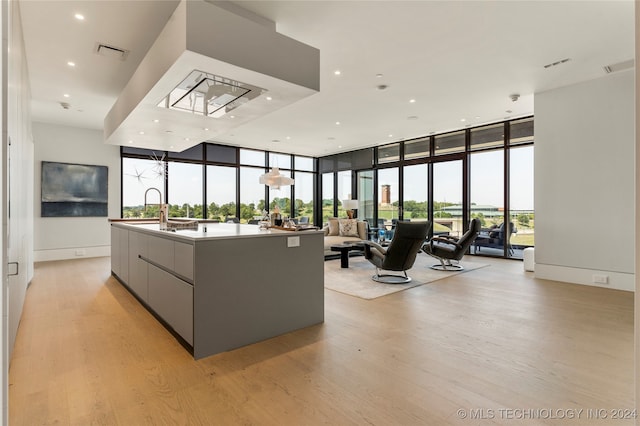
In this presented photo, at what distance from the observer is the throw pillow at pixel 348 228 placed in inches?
300

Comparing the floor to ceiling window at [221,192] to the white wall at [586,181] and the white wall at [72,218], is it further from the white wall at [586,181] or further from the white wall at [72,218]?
the white wall at [586,181]

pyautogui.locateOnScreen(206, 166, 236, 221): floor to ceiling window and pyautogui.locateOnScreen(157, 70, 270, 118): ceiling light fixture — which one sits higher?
pyautogui.locateOnScreen(157, 70, 270, 118): ceiling light fixture

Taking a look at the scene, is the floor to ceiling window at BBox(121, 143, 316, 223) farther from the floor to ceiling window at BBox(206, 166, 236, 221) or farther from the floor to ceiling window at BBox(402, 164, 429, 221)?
the floor to ceiling window at BBox(402, 164, 429, 221)

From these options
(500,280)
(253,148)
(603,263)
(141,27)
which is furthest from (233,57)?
(253,148)

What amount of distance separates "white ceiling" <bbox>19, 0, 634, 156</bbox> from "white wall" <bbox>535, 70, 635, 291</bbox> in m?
0.39

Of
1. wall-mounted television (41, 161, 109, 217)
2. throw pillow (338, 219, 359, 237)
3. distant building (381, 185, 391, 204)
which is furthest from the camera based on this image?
distant building (381, 185, 391, 204)

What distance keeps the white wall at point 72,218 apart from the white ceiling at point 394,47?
1021mm

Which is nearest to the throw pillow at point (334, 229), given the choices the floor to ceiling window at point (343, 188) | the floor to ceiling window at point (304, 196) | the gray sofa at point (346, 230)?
the gray sofa at point (346, 230)

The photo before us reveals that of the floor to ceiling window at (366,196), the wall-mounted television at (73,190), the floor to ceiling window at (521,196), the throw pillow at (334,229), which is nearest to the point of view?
the floor to ceiling window at (521,196)

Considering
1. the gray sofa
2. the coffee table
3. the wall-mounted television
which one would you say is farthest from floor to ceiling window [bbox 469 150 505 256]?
the wall-mounted television

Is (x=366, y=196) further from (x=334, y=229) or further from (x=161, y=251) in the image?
(x=161, y=251)

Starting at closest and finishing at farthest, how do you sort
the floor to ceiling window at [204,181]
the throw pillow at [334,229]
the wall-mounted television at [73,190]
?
the wall-mounted television at [73,190], the throw pillow at [334,229], the floor to ceiling window at [204,181]

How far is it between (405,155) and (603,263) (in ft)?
17.6

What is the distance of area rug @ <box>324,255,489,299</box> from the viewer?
14.6 feet
